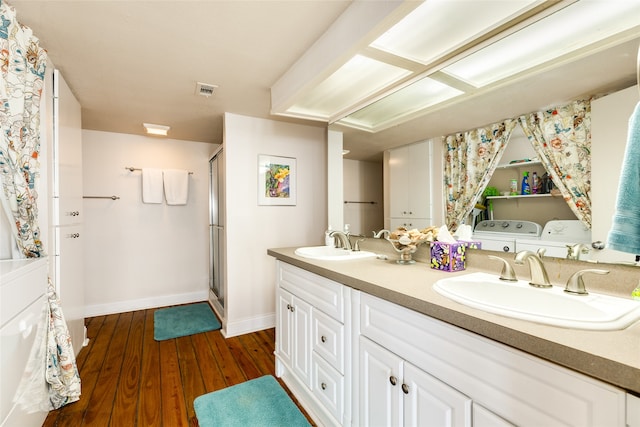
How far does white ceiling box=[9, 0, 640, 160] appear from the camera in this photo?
3.74ft

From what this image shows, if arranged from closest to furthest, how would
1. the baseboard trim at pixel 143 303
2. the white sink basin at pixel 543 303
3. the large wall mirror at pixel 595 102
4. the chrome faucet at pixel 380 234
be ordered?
the white sink basin at pixel 543 303
the large wall mirror at pixel 595 102
the chrome faucet at pixel 380 234
the baseboard trim at pixel 143 303

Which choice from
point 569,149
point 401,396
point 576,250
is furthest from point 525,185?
point 401,396

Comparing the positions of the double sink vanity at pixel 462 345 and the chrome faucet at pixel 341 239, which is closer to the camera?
the double sink vanity at pixel 462 345

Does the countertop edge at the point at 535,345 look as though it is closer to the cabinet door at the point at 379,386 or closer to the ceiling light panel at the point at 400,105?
the cabinet door at the point at 379,386

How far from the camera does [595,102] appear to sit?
3.33ft

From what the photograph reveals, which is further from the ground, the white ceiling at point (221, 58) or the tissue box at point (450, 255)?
the white ceiling at point (221, 58)

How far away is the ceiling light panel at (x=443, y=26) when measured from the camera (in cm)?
118

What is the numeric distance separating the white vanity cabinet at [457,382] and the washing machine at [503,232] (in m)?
0.64

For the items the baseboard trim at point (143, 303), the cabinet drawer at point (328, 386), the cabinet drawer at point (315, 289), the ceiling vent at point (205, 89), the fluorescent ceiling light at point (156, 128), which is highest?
the ceiling vent at point (205, 89)

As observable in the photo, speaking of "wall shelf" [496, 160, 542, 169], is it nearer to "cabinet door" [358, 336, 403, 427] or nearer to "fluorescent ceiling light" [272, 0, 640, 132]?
"fluorescent ceiling light" [272, 0, 640, 132]

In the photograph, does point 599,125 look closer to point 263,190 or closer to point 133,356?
Answer: point 263,190

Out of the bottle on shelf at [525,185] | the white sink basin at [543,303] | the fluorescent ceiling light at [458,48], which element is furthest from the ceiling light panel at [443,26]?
the white sink basin at [543,303]

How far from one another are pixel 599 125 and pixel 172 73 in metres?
2.31

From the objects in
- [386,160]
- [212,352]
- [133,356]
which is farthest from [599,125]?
[133,356]
